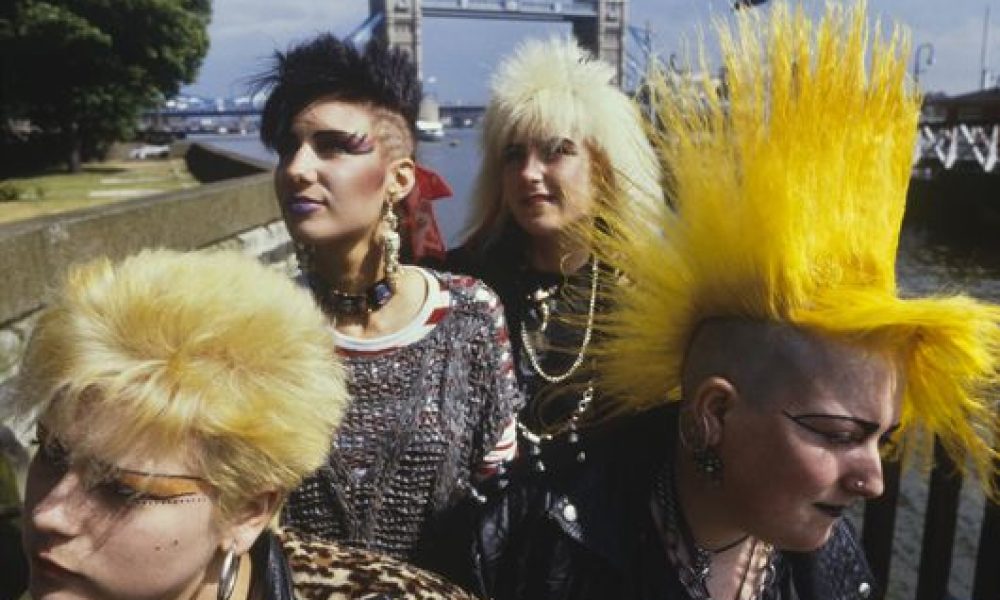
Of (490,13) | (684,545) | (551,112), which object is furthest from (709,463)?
(490,13)

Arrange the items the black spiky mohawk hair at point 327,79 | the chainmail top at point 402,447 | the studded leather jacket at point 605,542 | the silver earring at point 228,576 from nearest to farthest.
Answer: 1. the silver earring at point 228,576
2. the studded leather jacket at point 605,542
3. the chainmail top at point 402,447
4. the black spiky mohawk hair at point 327,79

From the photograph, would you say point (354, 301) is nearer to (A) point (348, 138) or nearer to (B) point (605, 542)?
(A) point (348, 138)

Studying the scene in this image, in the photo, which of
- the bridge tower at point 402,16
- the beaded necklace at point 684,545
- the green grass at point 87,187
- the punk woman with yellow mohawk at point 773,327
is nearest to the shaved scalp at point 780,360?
the punk woman with yellow mohawk at point 773,327

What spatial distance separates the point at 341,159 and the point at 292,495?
2.55 feet

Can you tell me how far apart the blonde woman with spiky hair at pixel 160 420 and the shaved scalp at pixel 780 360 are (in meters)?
0.73

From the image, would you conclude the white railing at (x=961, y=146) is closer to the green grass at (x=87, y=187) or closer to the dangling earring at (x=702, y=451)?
the green grass at (x=87, y=187)

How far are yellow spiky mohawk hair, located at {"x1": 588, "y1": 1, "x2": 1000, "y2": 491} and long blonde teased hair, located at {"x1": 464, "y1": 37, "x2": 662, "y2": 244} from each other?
84cm

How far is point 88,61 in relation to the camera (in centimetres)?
2086

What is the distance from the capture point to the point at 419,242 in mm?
2527

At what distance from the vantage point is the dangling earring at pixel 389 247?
212cm

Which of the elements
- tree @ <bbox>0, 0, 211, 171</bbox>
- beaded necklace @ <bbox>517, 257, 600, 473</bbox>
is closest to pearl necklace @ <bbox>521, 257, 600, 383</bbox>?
beaded necklace @ <bbox>517, 257, 600, 473</bbox>

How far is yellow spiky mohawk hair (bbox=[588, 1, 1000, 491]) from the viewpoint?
1.54m

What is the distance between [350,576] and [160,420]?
0.54 meters

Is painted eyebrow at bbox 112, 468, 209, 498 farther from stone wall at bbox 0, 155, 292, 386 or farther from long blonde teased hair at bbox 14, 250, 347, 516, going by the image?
stone wall at bbox 0, 155, 292, 386
